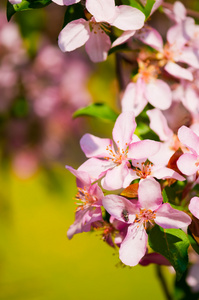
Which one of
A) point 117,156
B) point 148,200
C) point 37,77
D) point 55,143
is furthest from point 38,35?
point 148,200

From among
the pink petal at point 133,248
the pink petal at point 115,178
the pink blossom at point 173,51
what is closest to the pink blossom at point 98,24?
the pink blossom at point 173,51

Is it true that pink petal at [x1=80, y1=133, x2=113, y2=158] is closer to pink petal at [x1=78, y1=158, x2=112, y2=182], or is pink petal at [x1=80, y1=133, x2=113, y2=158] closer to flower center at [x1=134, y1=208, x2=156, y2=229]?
Result: pink petal at [x1=78, y1=158, x2=112, y2=182]

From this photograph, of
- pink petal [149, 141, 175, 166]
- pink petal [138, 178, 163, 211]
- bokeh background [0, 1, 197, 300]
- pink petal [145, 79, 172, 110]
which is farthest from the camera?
bokeh background [0, 1, 197, 300]

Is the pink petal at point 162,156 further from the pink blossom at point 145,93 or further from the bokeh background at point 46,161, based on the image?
the bokeh background at point 46,161

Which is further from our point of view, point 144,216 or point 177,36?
point 177,36

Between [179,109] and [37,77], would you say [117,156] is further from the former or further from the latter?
[37,77]

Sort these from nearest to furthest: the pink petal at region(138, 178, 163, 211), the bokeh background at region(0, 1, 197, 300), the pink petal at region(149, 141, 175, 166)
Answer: the pink petal at region(138, 178, 163, 211) → the pink petal at region(149, 141, 175, 166) → the bokeh background at region(0, 1, 197, 300)

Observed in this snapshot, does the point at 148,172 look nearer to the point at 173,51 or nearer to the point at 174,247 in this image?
the point at 174,247

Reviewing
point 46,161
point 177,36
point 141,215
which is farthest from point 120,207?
point 46,161

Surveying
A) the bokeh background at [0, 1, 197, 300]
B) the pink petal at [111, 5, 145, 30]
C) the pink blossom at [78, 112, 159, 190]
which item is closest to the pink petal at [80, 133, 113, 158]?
the pink blossom at [78, 112, 159, 190]
